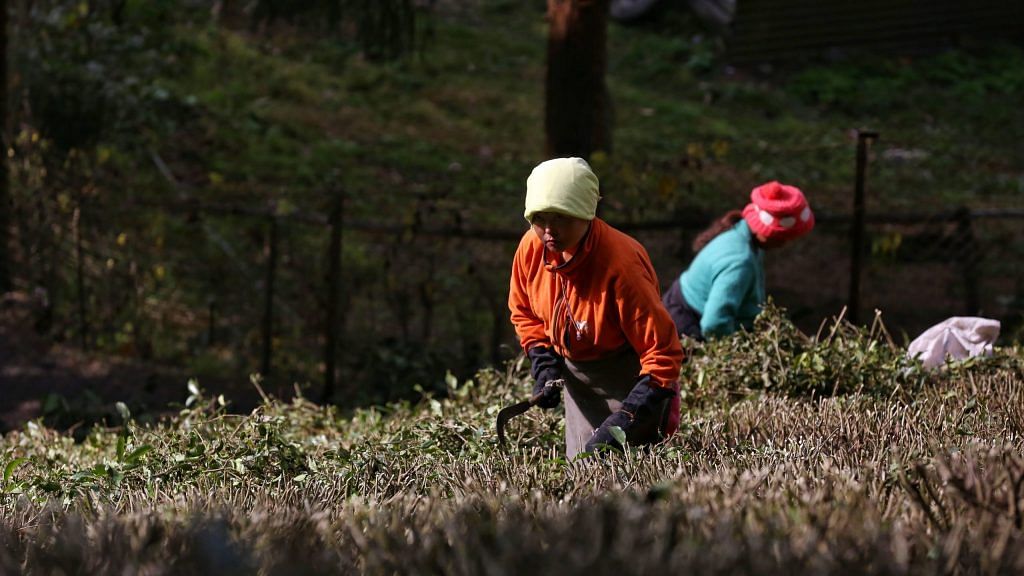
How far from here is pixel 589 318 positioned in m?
4.38

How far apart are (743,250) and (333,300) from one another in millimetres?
3815

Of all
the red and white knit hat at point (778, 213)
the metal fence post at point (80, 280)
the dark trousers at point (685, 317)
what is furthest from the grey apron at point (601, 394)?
the metal fence post at point (80, 280)

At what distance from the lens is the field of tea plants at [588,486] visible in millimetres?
2514

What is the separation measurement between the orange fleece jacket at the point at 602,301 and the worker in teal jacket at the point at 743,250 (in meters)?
1.41

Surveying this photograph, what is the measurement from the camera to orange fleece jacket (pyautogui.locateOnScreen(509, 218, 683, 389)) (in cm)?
420

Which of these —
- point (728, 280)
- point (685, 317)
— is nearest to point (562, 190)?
point (728, 280)

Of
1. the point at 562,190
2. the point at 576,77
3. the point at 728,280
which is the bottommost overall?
the point at 728,280

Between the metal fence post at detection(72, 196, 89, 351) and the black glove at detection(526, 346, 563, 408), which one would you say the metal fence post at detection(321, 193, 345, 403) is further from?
the black glove at detection(526, 346, 563, 408)

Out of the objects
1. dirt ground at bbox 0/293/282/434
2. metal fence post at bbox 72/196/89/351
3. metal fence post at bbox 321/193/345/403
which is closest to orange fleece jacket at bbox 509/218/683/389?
dirt ground at bbox 0/293/282/434

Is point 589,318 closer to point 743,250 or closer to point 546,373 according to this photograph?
point 546,373

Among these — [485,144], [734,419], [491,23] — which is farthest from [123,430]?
[491,23]

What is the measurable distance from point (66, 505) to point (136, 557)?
1.67 m

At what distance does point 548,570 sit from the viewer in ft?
7.58

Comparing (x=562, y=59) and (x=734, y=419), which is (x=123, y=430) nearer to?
(x=734, y=419)
